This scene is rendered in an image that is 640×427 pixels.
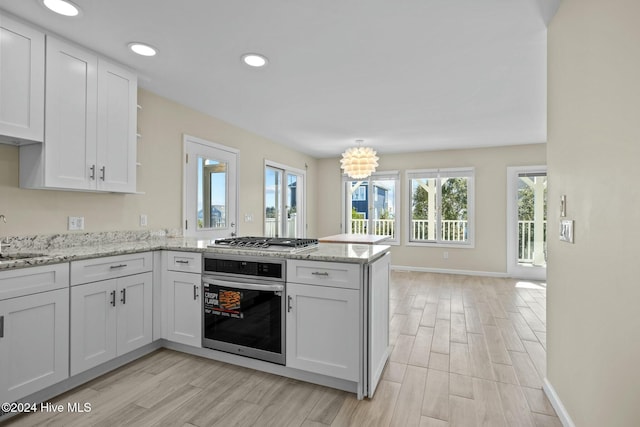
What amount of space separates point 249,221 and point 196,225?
3.52 feet

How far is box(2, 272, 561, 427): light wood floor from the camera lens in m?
1.87

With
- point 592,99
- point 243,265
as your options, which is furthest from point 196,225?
point 592,99

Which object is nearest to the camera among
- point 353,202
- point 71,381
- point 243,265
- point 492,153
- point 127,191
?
point 71,381

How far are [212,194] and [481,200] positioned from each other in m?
4.88

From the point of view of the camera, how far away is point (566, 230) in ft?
6.03

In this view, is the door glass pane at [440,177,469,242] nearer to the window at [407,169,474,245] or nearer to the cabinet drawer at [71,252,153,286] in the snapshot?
the window at [407,169,474,245]

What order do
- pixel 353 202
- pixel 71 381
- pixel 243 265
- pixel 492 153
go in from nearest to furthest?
pixel 71 381 < pixel 243 265 < pixel 492 153 < pixel 353 202

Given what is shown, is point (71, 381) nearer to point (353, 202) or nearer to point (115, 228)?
point (115, 228)

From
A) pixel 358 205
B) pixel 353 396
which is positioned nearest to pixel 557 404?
pixel 353 396

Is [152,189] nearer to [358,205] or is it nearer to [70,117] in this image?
[70,117]

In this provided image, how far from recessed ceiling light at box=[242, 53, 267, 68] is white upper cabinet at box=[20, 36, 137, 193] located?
1083 mm

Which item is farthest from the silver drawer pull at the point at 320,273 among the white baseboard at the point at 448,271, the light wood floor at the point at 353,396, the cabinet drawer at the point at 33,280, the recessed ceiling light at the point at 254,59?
the white baseboard at the point at 448,271

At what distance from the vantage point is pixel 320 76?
3.01m

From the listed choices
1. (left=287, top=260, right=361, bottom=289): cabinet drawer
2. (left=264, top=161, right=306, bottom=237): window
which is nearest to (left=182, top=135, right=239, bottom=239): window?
(left=264, top=161, right=306, bottom=237): window
